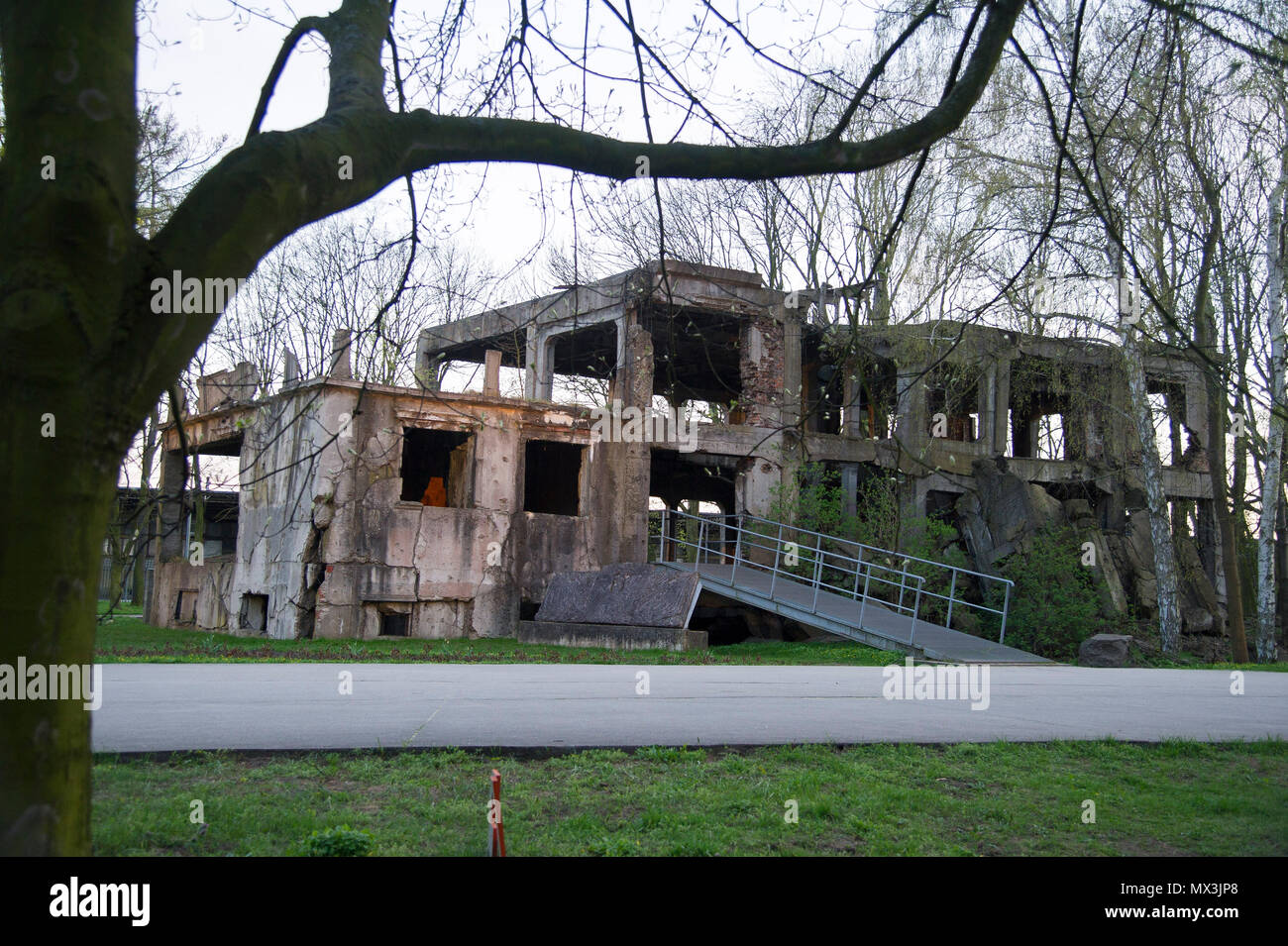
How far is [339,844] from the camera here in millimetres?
3590

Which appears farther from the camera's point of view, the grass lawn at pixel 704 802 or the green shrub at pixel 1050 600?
the green shrub at pixel 1050 600

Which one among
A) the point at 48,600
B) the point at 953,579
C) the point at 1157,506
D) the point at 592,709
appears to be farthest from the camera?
the point at 1157,506

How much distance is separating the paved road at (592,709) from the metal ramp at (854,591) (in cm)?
480

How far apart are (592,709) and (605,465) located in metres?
16.4

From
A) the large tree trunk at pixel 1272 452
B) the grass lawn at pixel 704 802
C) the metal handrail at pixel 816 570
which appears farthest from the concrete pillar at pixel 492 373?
the grass lawn at pixel 704 802

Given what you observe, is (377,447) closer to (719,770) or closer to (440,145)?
(719,770)

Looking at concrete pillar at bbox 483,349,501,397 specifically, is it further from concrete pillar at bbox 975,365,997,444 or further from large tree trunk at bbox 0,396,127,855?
large tree trunk at bbox 0,396,127,855

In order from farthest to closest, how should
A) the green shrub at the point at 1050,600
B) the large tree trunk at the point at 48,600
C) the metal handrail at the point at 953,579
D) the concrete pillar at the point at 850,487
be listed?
the concrete pillar at the point at 850,487, the green shrub at the point at 1050,600, the metal handrail at the point at 953,579, the large tree trunk at the point at 48,600

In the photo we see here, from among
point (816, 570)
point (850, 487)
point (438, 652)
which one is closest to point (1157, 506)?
point (850, 487)

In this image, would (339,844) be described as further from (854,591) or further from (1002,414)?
(1002,414)

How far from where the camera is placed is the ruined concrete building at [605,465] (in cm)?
2150

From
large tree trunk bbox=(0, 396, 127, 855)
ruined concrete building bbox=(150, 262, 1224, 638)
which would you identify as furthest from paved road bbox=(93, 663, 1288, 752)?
ruined concrete building bbox=(150, 262, 1224, 638)

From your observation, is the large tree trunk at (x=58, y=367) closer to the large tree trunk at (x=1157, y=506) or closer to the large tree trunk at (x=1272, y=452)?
the large tree trunk at (x=1272, y=452)

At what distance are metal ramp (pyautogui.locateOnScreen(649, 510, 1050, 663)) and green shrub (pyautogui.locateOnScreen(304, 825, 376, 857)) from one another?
13226 millimetres
